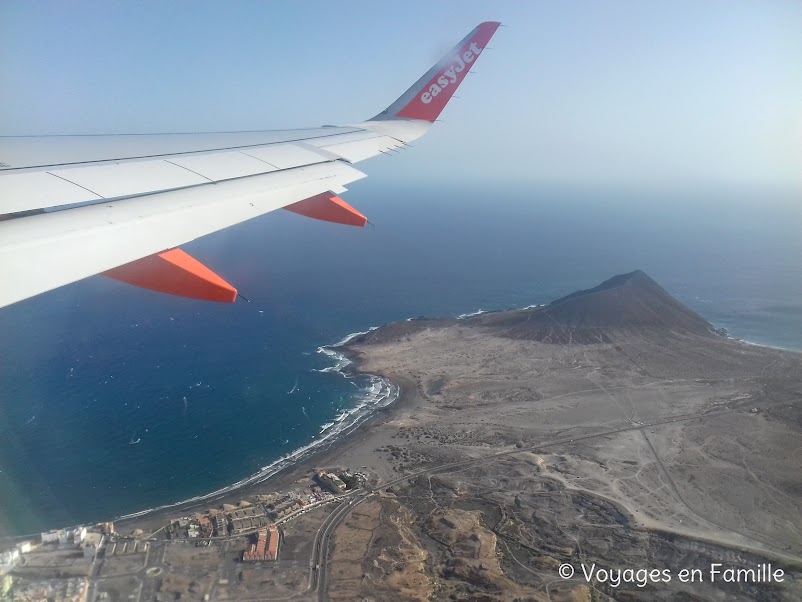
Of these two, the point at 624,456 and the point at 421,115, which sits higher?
the point at 421,115

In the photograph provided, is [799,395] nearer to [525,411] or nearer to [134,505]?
[525,411]

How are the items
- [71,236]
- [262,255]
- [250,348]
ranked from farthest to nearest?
1. [262,255]
2. [250,348]
3. [71,236]

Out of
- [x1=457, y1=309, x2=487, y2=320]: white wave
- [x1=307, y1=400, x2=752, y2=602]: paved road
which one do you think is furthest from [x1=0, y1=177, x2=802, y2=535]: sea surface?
[x1=307, y1=400, x2=752, y2=602]: paved road

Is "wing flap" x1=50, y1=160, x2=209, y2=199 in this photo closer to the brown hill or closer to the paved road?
the paved road

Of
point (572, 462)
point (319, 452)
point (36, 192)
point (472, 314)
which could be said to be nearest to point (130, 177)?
point (36, 192)

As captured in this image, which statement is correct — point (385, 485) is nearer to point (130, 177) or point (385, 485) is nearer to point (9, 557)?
point (9, 557)

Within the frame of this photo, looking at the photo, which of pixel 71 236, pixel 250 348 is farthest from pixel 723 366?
pixel 71 236
